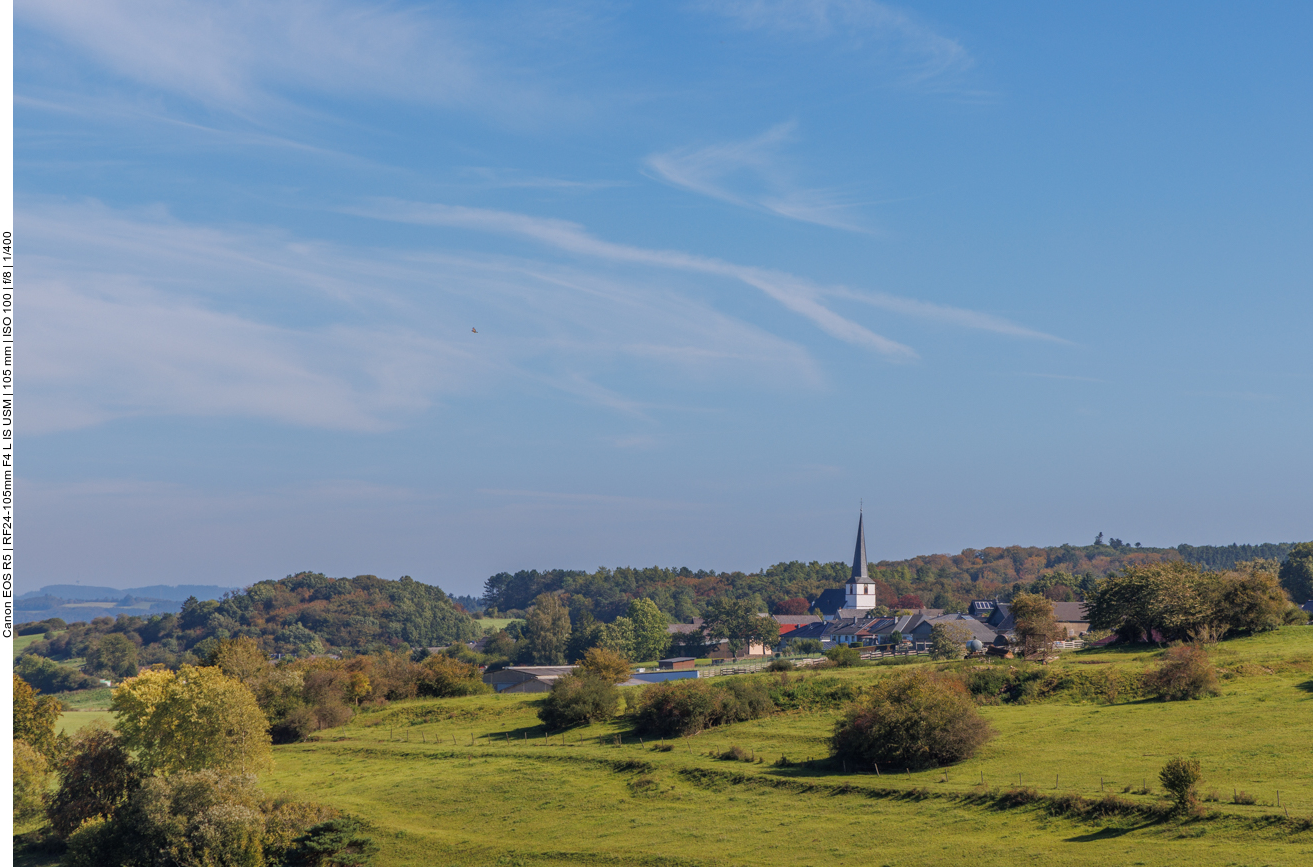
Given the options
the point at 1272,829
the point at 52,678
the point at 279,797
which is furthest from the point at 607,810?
the point at 52,678

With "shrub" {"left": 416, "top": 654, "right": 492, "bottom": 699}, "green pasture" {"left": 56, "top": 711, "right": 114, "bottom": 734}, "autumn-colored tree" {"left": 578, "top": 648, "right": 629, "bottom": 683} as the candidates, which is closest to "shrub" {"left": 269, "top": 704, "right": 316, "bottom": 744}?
"shrub" {"left": 416, "top": 654, "right": 492, "bottom": 699}

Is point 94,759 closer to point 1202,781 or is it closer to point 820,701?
point 820,701

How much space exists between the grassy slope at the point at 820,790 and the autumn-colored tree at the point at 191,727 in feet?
10.2

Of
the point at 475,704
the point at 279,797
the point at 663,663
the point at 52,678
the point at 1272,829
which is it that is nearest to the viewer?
the point at 1272,829

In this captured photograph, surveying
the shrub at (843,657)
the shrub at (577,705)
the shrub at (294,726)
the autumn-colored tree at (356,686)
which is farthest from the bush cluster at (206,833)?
the shrub at (843,657)

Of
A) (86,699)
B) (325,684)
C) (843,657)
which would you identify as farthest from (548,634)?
(325,684)

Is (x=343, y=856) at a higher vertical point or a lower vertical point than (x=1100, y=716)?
lower

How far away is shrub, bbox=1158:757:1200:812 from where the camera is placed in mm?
42125

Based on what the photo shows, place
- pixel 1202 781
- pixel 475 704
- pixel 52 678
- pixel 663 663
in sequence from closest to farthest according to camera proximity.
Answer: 1. pixel 1202 781
2. pixel 475 704
3. pixel 663 663
4. pixel 52 678

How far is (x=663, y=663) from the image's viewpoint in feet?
484

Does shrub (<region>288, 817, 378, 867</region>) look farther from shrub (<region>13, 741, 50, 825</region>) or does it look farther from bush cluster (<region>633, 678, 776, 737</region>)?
bush cluster (<region>633, 678, 776, 737</region>)

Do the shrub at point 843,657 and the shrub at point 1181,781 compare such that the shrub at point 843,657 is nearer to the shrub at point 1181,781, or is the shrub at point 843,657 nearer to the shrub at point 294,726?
the shrub at point 294,726

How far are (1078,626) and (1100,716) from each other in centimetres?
9870

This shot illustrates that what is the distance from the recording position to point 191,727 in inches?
2515
